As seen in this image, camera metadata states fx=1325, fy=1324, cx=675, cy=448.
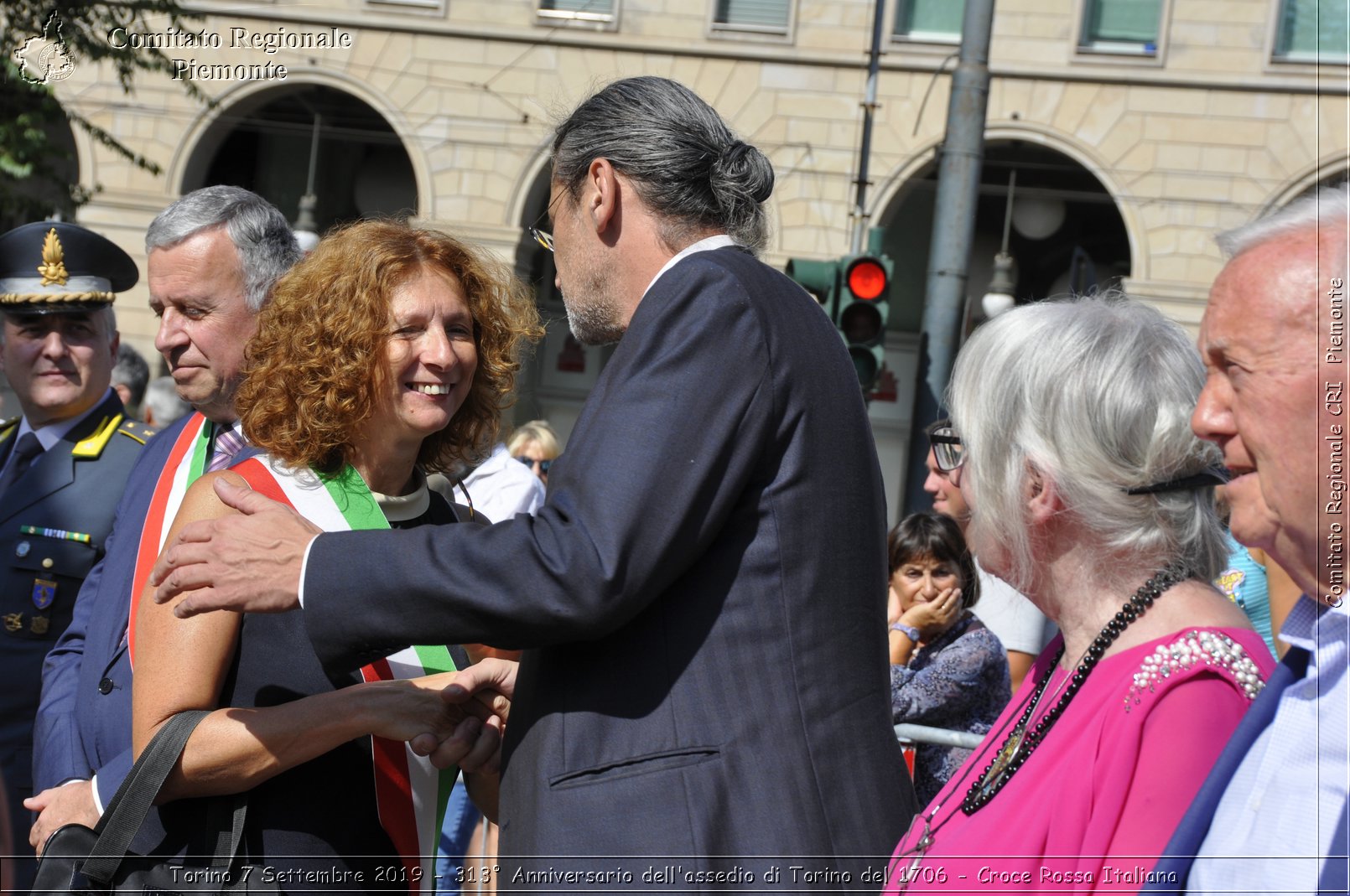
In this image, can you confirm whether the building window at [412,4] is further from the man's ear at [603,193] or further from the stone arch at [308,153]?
the man's ear at [603,193]

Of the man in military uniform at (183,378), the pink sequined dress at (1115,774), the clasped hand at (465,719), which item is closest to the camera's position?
the pink sequined dress at (1115,774)

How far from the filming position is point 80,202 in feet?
40.4

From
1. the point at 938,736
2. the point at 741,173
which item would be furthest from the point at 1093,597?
the point at 938,736


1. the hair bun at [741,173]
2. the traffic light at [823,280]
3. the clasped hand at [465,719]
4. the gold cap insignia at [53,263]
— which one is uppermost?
the hair bun at [741,173]

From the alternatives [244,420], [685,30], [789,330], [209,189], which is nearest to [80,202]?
[685,30]

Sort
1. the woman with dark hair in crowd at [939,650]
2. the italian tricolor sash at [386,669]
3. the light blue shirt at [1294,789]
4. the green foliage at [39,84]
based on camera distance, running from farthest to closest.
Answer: the green foliage at [39,84] < the woman with dark hair in crowd at [939,650] < the italian tricolor sash at [386,669] < the light blue shirt at [1294,789]

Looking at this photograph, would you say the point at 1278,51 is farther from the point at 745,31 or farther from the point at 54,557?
the point at 54,557

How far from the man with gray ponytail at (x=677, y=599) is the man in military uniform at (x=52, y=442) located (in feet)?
6.26

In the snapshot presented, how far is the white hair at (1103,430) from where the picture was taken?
194 centimetres

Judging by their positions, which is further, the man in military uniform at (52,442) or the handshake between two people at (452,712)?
the man in military uniform at (52,442)

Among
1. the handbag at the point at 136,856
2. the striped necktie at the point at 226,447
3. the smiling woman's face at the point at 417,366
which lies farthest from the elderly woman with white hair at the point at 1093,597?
the striped necktie at the point at 226,447

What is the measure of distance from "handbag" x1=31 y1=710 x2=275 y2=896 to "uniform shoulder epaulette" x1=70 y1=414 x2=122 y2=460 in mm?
1905

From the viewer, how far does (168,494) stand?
2.91m

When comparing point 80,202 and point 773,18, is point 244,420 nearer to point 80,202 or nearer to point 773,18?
point 80,202
